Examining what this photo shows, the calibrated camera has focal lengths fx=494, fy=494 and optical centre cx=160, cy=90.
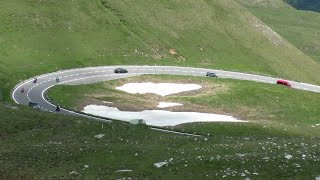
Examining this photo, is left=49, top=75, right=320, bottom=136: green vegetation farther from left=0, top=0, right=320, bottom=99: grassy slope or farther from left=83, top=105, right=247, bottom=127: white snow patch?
left=0, top=0, right=320, bottom=99: grassy slope

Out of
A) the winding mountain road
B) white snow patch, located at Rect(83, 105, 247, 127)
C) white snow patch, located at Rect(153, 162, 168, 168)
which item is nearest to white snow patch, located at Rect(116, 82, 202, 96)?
the winding mountain road

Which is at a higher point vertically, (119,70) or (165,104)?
(119,70)

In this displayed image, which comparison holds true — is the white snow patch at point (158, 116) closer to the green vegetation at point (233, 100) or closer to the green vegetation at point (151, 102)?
the green vegetation at point (233, 100)

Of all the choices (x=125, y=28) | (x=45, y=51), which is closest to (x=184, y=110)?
(x=45, y=51)

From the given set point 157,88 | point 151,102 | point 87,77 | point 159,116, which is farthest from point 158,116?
point 87,77

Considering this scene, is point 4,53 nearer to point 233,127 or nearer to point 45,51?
point 45,51

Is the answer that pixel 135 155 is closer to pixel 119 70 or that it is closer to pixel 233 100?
pixel 233 100
